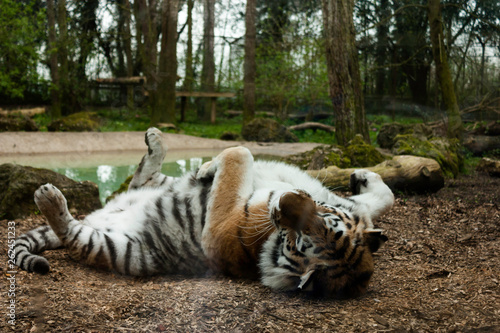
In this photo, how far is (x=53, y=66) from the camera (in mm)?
12375

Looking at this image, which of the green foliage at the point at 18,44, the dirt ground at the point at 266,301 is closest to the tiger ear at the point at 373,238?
the dirt ground at the point at 266,301

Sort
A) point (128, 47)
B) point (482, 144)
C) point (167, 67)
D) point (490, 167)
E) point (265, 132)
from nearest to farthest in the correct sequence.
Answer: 1. point (490, 167)
2. point (482, 144)
3. point (265, 132)
4. point (167, 67)
5. point (128, 47)

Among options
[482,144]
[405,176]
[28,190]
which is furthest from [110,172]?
[482,144]

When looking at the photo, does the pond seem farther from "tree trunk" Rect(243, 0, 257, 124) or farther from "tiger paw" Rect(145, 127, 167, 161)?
"tree trunk" Rect(243, 0, 257, 124)

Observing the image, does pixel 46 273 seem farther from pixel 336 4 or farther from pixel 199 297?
pixel 336 4

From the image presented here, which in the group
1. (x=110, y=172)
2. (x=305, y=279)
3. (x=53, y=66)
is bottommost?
(x=110, y=172)

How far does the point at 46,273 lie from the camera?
2.21 meters

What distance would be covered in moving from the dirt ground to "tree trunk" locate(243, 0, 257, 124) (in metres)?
10.1

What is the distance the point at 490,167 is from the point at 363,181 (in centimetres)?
377

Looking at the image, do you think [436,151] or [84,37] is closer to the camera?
[436,151]

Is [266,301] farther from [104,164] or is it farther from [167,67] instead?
[167,67]

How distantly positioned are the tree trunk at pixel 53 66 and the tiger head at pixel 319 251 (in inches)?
438

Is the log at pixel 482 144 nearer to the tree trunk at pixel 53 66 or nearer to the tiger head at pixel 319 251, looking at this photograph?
the tiger head at pixel 319 251

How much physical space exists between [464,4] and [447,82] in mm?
1389
